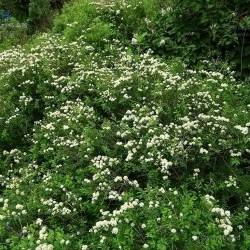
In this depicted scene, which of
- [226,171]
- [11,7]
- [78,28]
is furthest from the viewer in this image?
[11,7]

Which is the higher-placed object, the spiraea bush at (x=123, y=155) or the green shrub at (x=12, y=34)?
the spiraea bush at (x=123, y=155)

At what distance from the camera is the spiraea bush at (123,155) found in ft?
17.7

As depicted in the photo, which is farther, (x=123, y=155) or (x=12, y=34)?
(x=12, y=34)

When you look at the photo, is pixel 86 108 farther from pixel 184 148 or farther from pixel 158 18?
pixel 158 18

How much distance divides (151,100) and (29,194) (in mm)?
2320

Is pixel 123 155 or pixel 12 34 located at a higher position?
pixel 123 155

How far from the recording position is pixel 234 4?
8.88 meters

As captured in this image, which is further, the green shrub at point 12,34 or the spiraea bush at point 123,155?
the green shrub at point 12,34

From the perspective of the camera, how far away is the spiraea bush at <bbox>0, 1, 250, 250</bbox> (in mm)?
5402

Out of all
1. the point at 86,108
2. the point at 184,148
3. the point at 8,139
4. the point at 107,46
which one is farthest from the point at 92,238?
the point at 107,46

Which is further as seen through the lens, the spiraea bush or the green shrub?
the green shrub

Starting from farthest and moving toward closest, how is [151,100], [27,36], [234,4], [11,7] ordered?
1. [11,7]
2. [27,36]
3. [234,4]
4. [151,100]

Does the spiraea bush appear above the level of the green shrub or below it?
above

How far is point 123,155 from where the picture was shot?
6.66 metres
